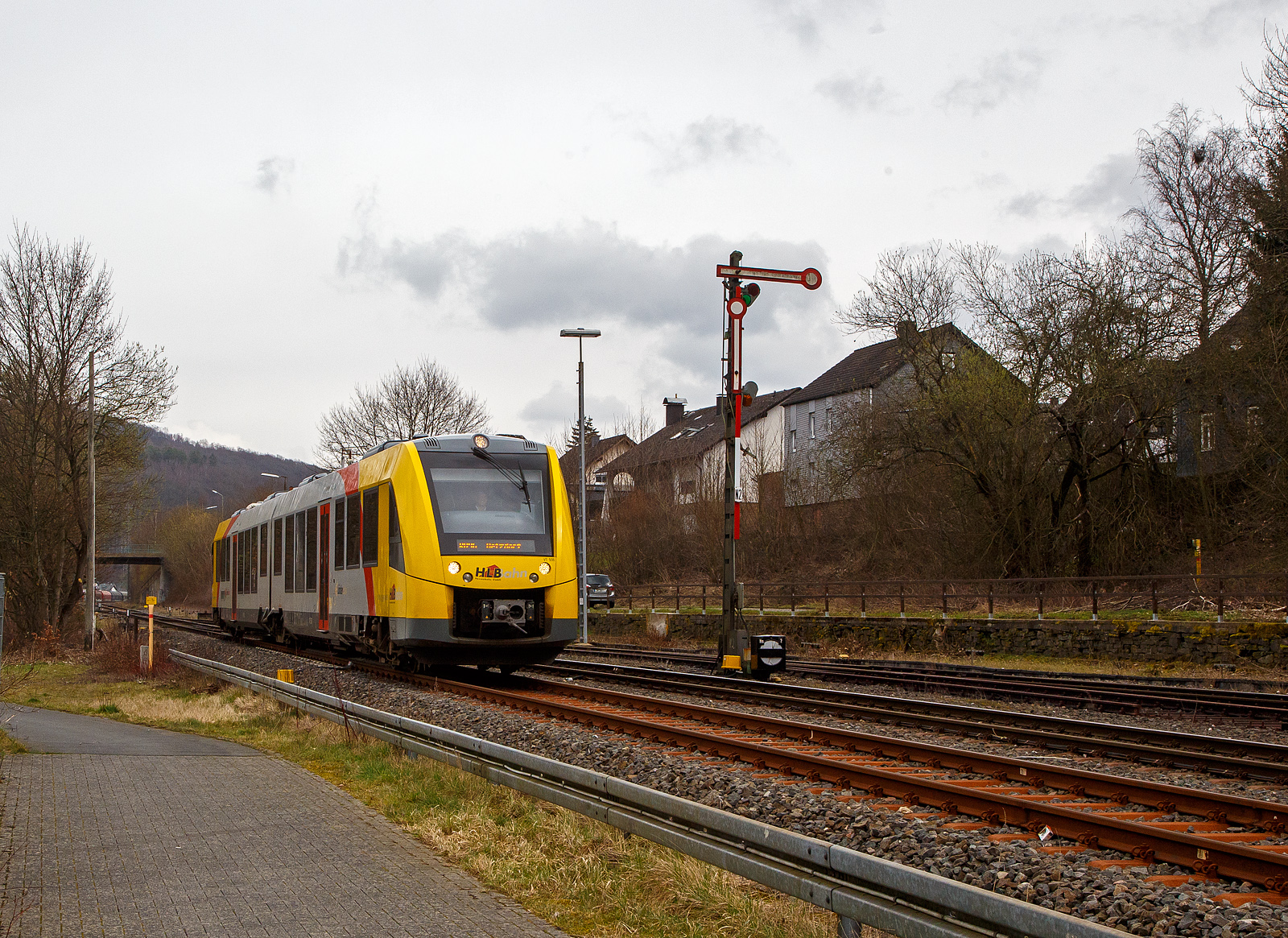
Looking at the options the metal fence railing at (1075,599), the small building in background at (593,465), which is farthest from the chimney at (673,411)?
the metal fence railing at (1075,599)

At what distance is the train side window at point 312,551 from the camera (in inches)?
803

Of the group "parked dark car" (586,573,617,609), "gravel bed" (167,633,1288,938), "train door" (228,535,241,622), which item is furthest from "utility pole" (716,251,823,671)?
"parked dark car" (586,573,617,609)

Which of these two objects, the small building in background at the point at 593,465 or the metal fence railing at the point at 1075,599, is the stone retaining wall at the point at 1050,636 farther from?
the small building in background at the point at 593,465

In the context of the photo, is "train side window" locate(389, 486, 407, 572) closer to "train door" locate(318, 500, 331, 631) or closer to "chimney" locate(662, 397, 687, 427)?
"train door" locate(318, 500, 331, 631)

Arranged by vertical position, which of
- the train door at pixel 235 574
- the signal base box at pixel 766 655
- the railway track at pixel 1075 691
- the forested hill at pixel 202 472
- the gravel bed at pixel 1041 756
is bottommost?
the railway track at pixel 1075 691

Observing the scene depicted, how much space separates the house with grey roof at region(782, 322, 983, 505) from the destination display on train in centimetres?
2258

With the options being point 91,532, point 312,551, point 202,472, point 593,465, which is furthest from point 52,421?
point 202,472

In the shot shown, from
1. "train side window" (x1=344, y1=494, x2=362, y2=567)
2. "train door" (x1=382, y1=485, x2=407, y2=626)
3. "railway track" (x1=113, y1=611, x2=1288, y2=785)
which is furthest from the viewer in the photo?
"train side window" (x1=344, y1=494, x2=362, y2=567)

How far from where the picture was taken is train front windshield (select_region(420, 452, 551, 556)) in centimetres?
1557

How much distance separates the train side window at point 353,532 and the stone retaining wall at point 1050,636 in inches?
510

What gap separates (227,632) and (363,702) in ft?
72.1

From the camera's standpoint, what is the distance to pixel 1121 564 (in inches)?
1304

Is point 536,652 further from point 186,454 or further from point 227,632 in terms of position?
point 186,454

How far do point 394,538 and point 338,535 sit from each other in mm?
3332
